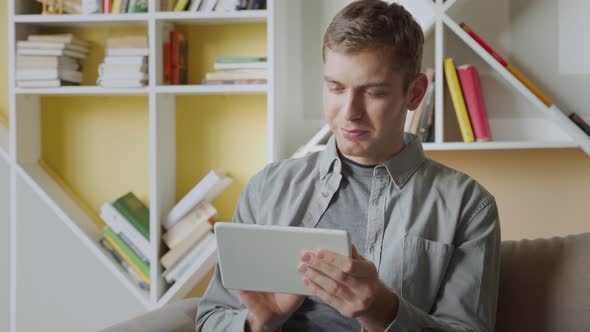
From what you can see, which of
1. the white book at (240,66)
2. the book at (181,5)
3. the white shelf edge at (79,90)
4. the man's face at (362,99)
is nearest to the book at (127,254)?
the white shelf edge at (79,90)

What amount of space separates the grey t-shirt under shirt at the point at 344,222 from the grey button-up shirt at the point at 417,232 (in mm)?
17

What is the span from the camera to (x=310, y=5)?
2.72 meters

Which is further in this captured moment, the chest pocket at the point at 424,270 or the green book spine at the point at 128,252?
the green book spine at the point at 128,252

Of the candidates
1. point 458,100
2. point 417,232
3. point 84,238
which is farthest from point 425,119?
point 84,238

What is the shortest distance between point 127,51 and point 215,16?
0.33 metres

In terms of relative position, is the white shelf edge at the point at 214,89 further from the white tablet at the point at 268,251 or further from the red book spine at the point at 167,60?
the white tablet at the point at 268,251

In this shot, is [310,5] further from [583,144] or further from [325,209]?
[325,209]

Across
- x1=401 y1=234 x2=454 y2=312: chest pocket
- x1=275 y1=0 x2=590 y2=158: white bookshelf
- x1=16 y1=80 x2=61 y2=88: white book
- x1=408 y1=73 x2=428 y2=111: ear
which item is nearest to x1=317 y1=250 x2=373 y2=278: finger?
x1=401 y1=234 x2=454 y2=312: chest pocket

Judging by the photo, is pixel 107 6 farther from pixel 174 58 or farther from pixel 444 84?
pixel 444 84

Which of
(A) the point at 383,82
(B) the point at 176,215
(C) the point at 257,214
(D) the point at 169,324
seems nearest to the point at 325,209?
(C) the point at 257,214

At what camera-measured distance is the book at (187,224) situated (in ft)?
8.61

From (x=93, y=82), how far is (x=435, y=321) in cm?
187

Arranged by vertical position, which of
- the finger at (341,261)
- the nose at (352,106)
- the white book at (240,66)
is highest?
the white book at (240,66)

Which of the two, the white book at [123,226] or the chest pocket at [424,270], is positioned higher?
the chest pocket at [424,270]
